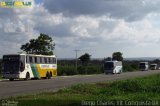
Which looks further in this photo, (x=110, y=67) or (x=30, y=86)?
(x=110, y=67)

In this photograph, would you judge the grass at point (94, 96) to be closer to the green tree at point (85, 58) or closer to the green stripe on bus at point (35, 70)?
the green stripe on bus at point (35, 70)

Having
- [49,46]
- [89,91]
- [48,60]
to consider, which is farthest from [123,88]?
[49,46]

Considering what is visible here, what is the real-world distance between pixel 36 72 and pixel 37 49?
2727cm

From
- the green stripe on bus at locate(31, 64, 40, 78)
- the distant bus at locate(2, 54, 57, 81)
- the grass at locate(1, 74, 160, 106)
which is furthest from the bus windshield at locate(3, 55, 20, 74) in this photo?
the grass at locate(1, 74, 160, 106)

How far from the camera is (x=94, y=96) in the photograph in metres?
Result: 21.4

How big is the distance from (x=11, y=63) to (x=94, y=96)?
2602 centimetres

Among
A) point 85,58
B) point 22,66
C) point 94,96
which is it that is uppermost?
point 85,58

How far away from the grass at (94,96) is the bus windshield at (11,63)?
63.5ft

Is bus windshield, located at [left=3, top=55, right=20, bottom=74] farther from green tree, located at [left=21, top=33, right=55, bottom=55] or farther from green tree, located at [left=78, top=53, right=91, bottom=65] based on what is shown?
green tree, located at [left=78, top=53, right=91, bottom=65]

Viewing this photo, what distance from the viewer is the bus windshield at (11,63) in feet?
150

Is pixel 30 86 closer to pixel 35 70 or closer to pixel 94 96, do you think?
pixel 94 96

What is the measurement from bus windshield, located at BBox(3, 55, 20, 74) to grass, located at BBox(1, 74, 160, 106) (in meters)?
19.3

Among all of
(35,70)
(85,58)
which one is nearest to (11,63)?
(35,70)

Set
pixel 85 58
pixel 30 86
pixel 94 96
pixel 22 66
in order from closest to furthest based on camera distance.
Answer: pixel 94 96 → pixel 30 86 → pixel 22 66 → pixel 85 58
